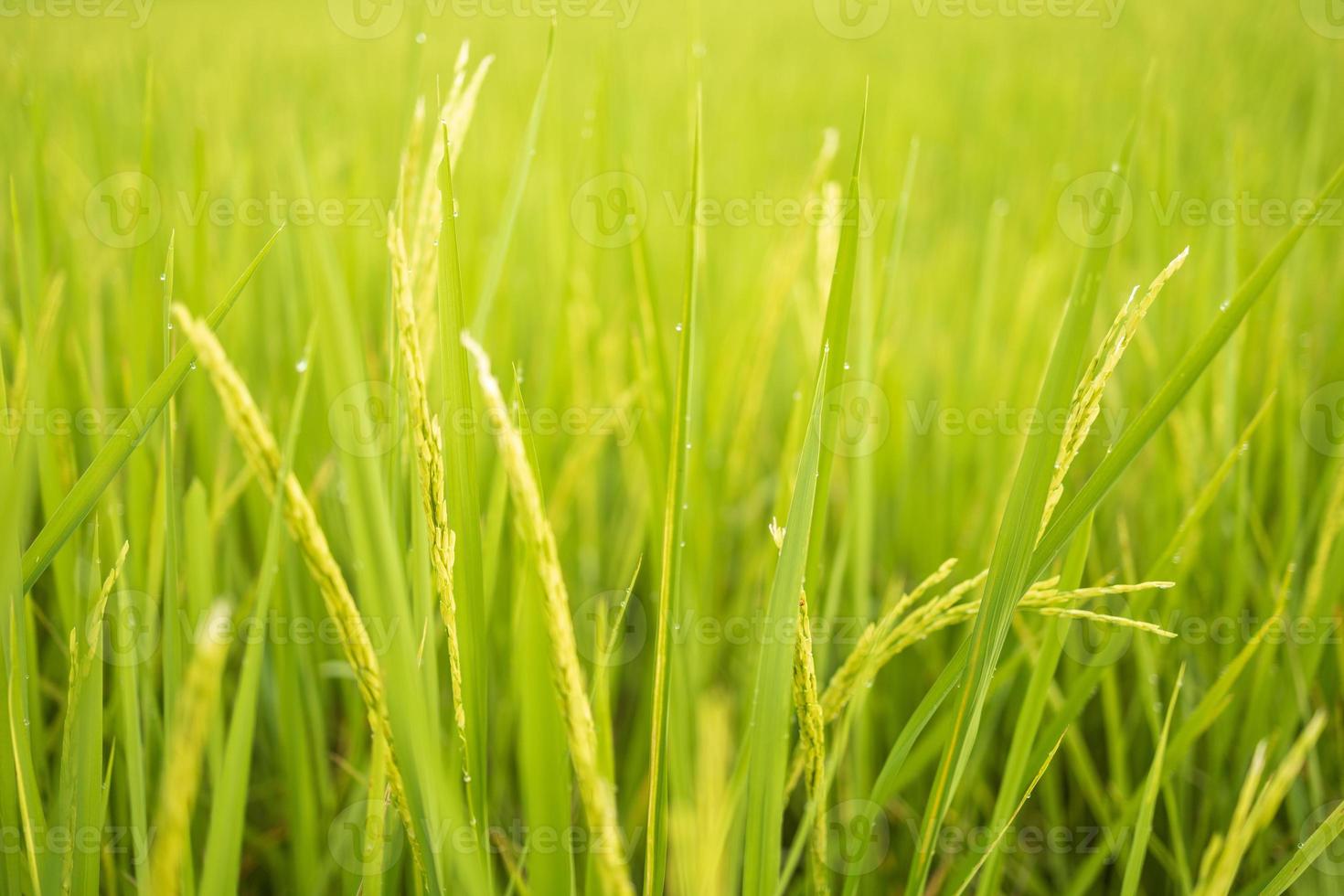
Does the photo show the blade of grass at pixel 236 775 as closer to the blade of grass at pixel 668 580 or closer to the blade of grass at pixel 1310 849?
the blade of grass at pixel 668 580

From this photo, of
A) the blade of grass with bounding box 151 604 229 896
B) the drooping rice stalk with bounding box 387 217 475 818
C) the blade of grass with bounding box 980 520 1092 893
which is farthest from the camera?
the blade of grass with bounding box 980 520 1092 893

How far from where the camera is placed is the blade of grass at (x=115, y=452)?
37cm

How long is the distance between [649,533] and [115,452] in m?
0.43

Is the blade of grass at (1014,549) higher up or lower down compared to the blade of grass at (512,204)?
lower down

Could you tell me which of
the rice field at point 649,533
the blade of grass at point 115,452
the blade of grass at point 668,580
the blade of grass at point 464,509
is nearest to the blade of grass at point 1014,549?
the rice field at point 649,533

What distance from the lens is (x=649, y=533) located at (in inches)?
27.6

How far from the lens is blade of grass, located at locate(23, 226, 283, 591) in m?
0.37

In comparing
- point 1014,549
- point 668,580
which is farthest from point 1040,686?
point 668,580

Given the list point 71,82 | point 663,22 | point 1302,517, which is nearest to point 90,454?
point 1302,517

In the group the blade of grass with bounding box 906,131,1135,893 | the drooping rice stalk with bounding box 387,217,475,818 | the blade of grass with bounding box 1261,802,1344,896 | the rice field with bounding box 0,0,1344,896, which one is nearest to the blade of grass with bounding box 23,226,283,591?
the rice field with bounding box 0,0,1344,896

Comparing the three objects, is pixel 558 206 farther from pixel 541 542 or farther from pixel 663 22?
pixel 663 22

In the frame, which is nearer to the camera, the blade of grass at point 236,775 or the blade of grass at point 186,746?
the blade of grass at point 186,746

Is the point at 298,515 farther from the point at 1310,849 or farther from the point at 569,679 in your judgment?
the point at 1310,849

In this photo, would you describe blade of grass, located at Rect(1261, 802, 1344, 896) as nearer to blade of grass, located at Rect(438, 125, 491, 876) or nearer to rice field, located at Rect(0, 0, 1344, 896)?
rice field, located at Rect(0, 0, 1344, 896)
